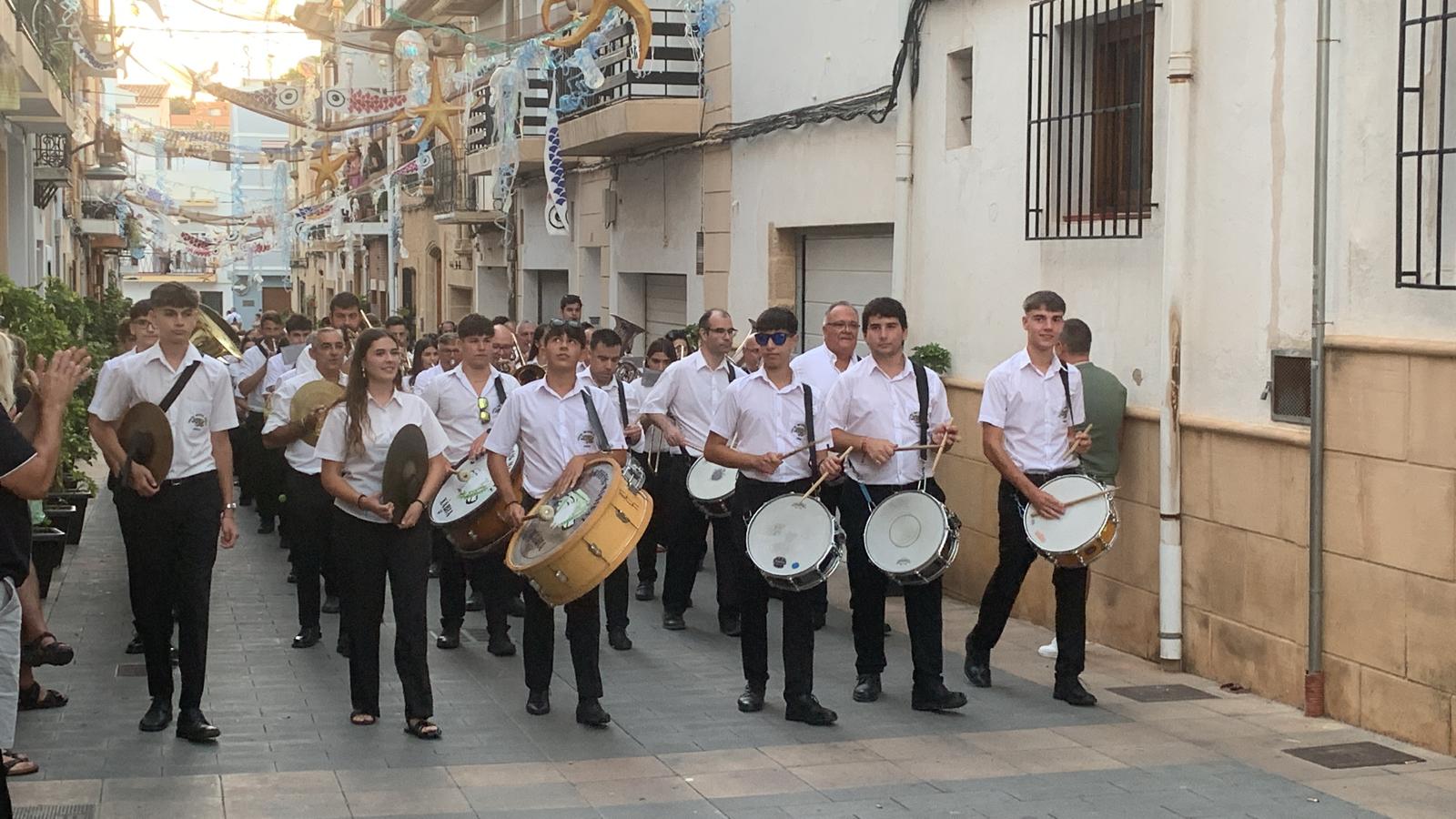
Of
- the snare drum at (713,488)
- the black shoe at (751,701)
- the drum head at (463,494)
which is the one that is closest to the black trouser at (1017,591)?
the black shoe at (751,701)

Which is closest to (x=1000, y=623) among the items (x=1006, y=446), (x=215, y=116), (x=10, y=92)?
(x=1006, y=446)

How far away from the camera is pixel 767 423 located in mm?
8266

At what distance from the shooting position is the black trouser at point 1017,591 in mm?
8344

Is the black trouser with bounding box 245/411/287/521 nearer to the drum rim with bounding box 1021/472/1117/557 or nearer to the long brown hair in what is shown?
the long brown hair

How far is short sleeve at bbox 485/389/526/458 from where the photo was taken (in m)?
8.25

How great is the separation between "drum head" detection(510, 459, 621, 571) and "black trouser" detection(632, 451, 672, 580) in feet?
10.4

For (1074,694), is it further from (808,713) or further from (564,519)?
(564,519)

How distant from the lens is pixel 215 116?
86000 mm

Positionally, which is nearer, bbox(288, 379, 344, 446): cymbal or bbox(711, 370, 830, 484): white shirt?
bbox(711, 370, 830, 484): white shirt

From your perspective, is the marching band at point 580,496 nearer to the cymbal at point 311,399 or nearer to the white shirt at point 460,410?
the cymbal at point 311,399

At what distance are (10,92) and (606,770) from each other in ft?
38.1

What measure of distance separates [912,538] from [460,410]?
3.49m

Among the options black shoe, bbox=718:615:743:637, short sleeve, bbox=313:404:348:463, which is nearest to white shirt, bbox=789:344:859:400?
black shoe, bbox=718:615:743:637

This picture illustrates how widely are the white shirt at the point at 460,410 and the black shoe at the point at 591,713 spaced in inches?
112
